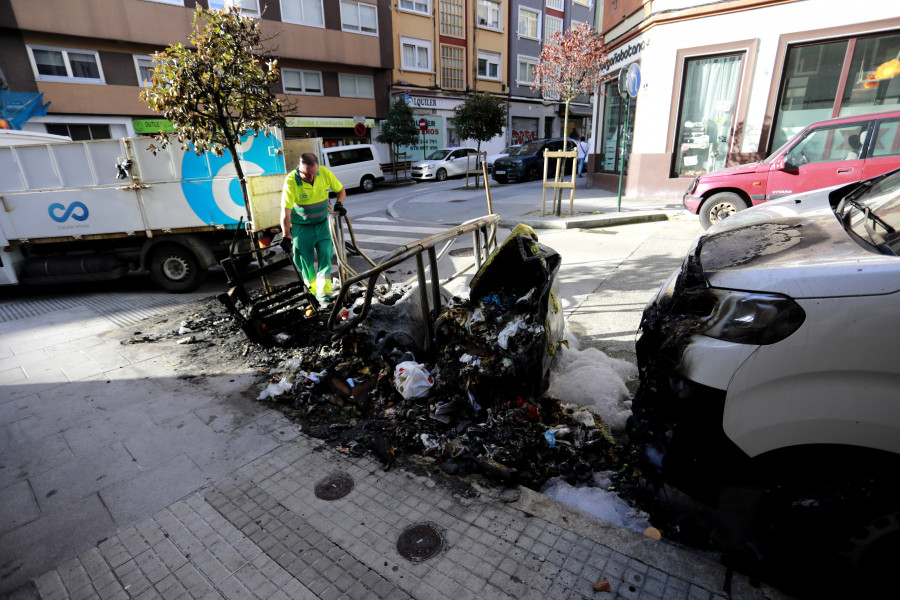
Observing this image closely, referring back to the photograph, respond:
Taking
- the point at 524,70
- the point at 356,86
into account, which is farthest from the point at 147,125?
the point at 524,70

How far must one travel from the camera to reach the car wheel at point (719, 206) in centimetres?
832

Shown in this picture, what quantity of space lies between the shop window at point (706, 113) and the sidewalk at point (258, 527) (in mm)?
11878

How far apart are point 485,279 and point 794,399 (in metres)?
2.35

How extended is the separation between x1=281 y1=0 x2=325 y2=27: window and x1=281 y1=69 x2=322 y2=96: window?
2.24 meters

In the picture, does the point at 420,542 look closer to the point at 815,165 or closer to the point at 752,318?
the point at 752,318

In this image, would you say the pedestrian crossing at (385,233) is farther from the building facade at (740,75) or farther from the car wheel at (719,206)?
the car wheel at (719,206)

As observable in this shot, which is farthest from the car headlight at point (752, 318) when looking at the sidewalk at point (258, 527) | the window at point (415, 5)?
the window at point (415, 5)

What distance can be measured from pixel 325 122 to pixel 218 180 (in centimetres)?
1943

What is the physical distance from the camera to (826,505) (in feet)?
6.34

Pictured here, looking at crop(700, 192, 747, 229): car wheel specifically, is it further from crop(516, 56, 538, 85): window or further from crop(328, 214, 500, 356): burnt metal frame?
crop(516, 56, 538, 85): window

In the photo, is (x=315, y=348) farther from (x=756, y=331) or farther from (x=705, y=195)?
(x=705, y=195)

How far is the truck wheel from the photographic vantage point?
7.57 metres

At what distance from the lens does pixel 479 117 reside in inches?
842

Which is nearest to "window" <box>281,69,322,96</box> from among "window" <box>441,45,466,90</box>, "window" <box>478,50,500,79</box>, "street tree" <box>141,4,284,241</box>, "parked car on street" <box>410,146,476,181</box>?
"parked car on street" <box>410,146,476,181</box>
